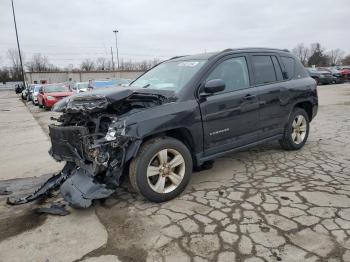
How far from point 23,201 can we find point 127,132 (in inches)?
69.8

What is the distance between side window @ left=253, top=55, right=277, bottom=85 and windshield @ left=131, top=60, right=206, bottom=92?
102 cm

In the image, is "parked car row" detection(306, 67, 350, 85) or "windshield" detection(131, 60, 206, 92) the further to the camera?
"parked car row" detection(306, 67, 350, 85)

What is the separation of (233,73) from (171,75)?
92 centimetres

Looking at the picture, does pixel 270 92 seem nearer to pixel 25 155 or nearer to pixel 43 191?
pixel 43 191

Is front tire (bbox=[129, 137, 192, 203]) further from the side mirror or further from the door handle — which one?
the door handle

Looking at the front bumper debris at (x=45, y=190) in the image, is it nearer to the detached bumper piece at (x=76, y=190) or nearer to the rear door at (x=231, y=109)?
the detached bumper piece at (x=76, y=190)

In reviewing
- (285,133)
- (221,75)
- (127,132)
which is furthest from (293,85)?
(127,132)

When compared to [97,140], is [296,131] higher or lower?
lower

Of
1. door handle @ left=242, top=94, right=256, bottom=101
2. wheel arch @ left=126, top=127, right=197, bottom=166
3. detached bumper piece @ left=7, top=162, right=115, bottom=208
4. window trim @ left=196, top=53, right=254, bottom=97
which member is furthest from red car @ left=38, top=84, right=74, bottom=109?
wheel arch @ left=126, top=127, right=197, bottom=166

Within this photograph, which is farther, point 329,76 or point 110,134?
point 329,76

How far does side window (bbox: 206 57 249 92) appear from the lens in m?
4.51

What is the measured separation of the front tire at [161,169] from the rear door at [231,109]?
476 mm

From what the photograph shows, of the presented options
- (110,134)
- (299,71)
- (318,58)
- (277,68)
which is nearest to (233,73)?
(277,68)

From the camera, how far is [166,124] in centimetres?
382
